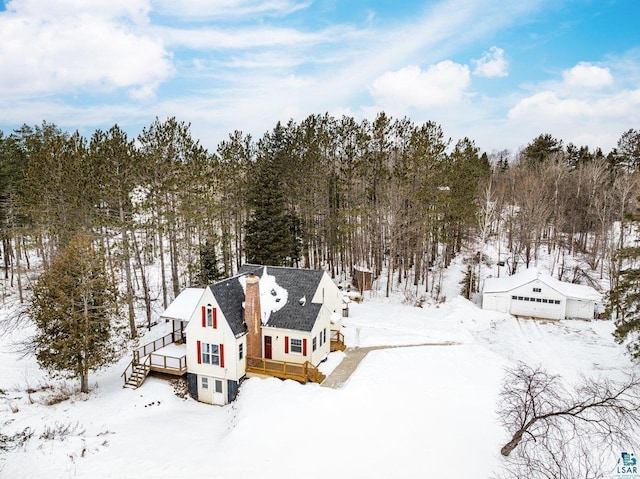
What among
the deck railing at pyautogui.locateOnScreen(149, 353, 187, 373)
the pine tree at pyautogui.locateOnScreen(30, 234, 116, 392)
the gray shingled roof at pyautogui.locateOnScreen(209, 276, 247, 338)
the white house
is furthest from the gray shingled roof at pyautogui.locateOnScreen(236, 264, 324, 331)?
the pine tree at pyautogui.locateOnScreen(30, 234, 116, 392)

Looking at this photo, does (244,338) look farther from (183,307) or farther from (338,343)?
(338,343)

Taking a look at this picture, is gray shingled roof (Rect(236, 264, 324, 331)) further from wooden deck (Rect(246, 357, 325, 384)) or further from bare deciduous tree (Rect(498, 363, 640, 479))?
bare deciduous tree (Rect(498, 363, 640, 479))

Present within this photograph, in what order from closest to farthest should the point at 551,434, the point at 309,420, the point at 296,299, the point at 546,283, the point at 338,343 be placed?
the point at 551,434 < the point at 309,420 < the point at 296,299 < the point at 338,343 < the point at 546,283

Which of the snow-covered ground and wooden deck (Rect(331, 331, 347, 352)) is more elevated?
wooden deck (Rect(331, 331, 347, 352))

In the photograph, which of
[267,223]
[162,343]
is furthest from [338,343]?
[267,223]

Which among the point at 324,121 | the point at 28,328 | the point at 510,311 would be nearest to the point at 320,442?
the point at 510,311

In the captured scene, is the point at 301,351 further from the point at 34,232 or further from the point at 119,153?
the point at 34,232

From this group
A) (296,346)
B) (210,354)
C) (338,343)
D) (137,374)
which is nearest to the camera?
(210,354)
